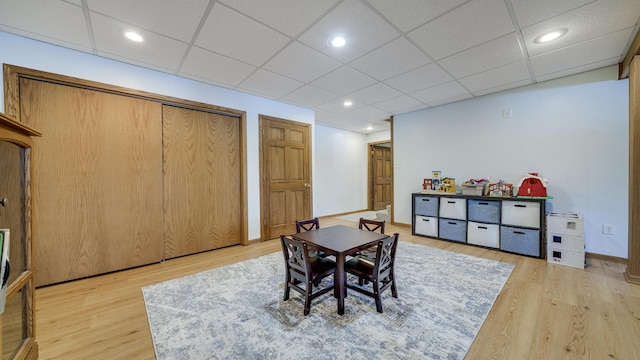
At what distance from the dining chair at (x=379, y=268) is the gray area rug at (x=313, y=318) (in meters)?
0.14

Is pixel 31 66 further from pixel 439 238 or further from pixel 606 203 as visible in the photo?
pixel 606 203

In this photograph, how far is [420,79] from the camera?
132 inches

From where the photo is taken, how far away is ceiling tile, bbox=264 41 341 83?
2596 mm

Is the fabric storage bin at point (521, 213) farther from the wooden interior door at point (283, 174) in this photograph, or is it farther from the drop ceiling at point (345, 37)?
the wooden interior door at point (283, 174)

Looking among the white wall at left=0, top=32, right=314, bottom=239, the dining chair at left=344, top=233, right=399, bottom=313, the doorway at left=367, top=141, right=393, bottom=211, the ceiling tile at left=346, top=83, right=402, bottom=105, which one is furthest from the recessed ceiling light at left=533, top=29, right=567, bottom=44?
the doorway at left=367, top=141, right=393, bottom=211

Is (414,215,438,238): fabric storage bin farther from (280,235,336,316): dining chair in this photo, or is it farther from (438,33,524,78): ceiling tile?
(280,235,336,316): dining chair

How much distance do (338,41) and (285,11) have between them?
0.64 meters

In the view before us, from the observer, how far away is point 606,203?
10.1ft

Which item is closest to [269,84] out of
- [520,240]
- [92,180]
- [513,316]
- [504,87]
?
[92,180]

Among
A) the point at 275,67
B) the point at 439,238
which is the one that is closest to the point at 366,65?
the point at 275,67

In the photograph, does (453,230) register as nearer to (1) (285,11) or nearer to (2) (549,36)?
(2) (549,36)

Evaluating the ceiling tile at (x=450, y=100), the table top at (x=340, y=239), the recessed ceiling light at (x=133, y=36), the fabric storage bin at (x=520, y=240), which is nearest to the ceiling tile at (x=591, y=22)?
the ceiling tile at (x=450, y=100)

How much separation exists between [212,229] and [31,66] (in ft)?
8.57

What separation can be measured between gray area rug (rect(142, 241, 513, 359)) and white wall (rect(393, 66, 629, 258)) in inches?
66.5
